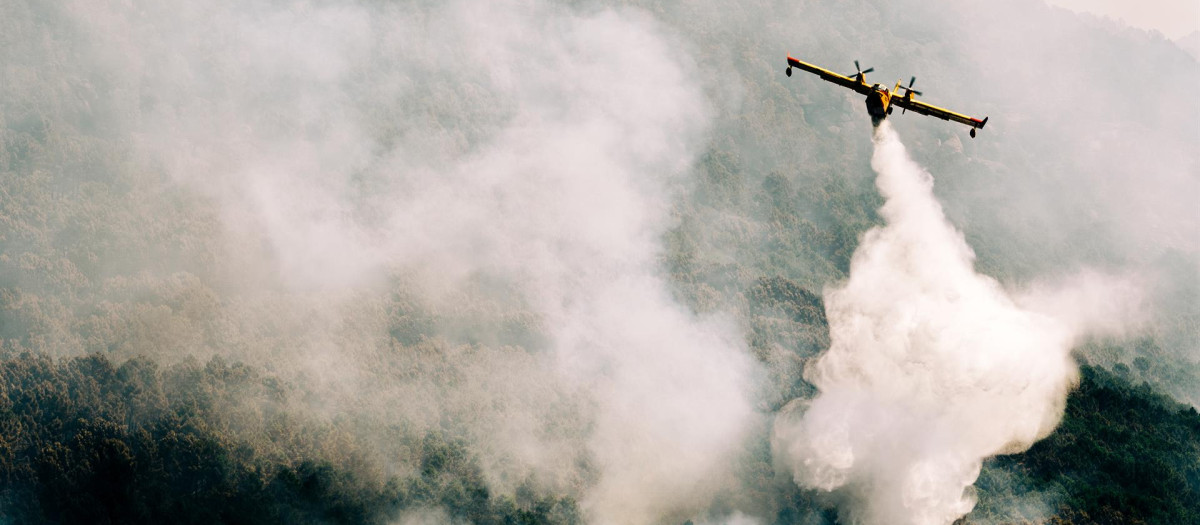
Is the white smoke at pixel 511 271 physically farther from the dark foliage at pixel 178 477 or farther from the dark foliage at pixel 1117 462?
the dark foliage at pixel 1117 462

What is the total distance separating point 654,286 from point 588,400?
36006 mm

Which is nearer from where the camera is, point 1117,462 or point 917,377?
point 917,377

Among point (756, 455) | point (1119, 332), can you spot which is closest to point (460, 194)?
point (756, 455)

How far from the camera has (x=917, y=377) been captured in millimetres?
79750

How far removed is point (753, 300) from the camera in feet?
509

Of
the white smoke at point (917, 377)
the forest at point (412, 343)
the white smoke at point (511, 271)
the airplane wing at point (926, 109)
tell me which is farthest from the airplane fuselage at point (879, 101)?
the white smoke at point (511, 271)

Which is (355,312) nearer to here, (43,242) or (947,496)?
(43,242)

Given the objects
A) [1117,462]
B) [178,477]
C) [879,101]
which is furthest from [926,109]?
[178,477]

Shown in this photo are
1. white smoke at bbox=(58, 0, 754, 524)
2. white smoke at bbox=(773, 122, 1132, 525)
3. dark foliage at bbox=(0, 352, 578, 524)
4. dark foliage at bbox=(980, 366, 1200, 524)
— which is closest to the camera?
white smoke at bbox=(773, 122, 1132, 525)

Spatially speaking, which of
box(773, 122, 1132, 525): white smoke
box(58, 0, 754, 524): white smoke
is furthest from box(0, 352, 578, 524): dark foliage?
box(773, 122, 1132, 525): white smoke

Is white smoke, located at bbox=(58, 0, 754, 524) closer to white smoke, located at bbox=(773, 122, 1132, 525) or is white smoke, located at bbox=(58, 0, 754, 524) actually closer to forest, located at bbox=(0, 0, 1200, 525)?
forest, located at bbox=(0, 0, 1200, 525)

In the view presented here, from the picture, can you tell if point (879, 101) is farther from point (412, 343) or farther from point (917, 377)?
point (412, 343)

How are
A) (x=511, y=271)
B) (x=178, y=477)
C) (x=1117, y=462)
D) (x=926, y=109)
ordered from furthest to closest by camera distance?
(x=511, y=271) < (x=1117, y=462) < (x=178, y=477) < (x=926, y=109)

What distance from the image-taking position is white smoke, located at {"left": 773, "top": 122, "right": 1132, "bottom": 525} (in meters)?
77.8
